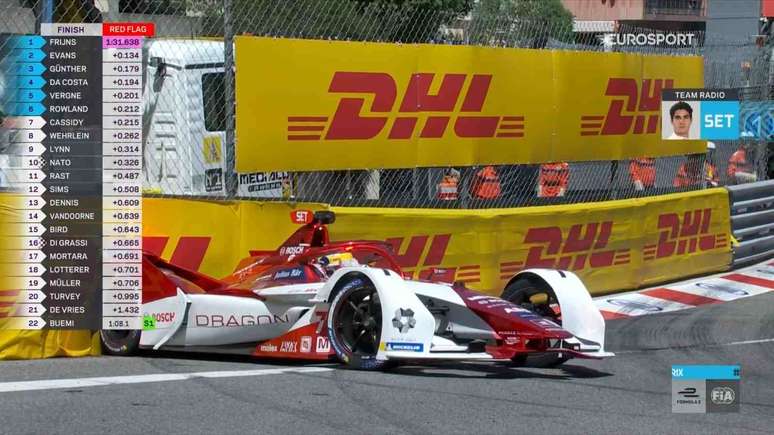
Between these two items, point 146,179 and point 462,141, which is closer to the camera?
point 462,141

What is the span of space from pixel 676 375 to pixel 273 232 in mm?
3375

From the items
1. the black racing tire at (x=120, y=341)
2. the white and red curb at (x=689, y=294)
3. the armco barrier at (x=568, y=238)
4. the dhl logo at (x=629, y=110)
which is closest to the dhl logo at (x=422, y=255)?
the armco barrier at (x=568, y=238)

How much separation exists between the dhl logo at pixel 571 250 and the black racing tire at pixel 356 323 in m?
4.00

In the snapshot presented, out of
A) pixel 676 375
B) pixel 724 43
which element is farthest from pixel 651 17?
pixel 676 375

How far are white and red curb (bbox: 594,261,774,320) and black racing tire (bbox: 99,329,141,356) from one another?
5006 mm

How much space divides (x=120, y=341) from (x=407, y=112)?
3636mm

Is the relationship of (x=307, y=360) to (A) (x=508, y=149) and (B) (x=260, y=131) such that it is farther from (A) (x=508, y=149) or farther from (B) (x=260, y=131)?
(A) (x=508, y=149)

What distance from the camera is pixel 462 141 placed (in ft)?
35.4

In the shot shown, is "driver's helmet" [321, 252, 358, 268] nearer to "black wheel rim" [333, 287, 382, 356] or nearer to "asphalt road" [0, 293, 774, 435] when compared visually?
"black wheel rim" [333, 287, 382, 356]

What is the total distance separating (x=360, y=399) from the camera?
630 cm

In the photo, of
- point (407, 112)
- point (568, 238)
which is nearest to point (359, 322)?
point (407, 112)

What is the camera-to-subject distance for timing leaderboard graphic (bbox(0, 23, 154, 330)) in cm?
724

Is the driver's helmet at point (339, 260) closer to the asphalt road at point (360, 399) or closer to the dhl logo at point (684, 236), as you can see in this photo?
the asphalt road at point (360, 399)

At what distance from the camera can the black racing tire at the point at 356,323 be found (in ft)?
23.6
